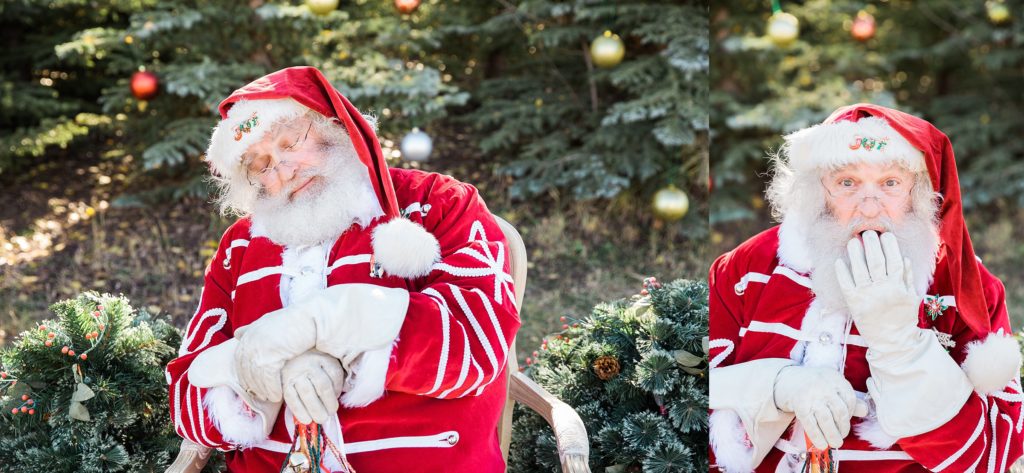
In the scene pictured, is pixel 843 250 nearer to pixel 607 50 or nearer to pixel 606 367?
pixel 606 367

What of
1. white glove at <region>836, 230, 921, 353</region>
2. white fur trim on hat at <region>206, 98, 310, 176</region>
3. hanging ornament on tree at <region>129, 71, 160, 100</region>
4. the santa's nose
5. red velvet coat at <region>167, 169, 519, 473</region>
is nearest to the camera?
white glove at <region>836, 230, 921, 353</region>

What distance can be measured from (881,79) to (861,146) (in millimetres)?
6020

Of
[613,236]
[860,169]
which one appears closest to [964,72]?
[613,236]

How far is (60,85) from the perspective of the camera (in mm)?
5418

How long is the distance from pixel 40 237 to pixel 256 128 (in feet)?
9.91

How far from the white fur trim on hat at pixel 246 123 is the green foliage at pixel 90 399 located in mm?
690

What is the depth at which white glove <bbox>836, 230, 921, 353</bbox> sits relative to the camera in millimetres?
1872

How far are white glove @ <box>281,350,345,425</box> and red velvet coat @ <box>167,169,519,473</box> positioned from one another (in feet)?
0.48

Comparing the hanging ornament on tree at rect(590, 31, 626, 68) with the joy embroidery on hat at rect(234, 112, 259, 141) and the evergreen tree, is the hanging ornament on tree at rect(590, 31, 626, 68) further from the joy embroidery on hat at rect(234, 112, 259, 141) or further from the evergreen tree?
the joy embroidery on hat at rect(234, 112, 259, 141)

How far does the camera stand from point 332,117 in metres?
2.29

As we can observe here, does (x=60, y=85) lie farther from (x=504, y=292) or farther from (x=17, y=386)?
(x=504, y=292)

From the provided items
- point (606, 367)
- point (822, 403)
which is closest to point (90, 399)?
point (606, 367)

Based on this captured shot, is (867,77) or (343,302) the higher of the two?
(343,302)

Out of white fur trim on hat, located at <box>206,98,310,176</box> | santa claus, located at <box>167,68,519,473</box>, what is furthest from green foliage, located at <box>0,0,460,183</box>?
santa claus, located at <box>167,68,519,473</box>
